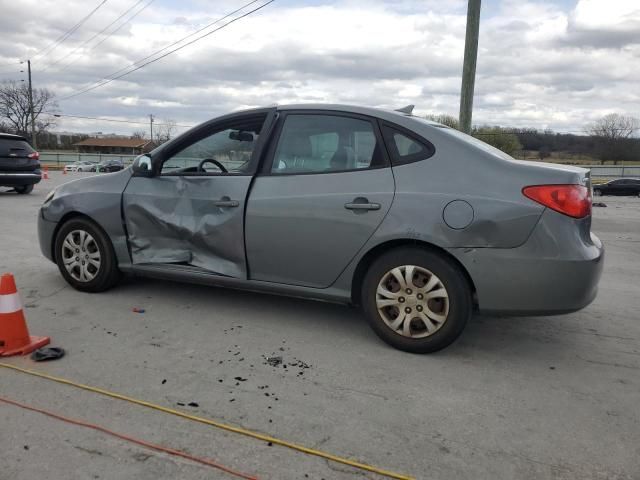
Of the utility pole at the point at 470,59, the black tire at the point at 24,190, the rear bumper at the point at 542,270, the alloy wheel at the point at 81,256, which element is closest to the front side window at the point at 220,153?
the alloy wheel at the point at 81,256

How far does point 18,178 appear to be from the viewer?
13477mm

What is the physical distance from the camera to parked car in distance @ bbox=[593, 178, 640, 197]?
31.1 metres

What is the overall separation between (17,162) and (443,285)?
13364 millimetres

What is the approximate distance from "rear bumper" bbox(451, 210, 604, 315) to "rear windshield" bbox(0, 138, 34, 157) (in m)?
13.2

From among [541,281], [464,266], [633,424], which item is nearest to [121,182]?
[464,266]

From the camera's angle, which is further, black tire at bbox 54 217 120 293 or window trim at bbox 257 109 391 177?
black tire at bbox 54 217 120 293

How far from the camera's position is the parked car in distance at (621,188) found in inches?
1225

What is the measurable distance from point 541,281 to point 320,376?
1470 millimetres

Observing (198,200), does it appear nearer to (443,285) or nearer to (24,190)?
(443,285)

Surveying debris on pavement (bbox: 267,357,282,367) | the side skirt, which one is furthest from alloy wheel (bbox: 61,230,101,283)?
debris on pavement (bbox: 267,357,282,367)

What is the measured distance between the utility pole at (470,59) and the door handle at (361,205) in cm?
759

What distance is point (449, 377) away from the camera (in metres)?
3.22

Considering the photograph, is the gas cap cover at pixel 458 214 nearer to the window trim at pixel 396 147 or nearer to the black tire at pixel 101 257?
the window trim at pixel 396 147

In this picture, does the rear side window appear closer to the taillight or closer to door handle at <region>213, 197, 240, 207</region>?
the taillight
